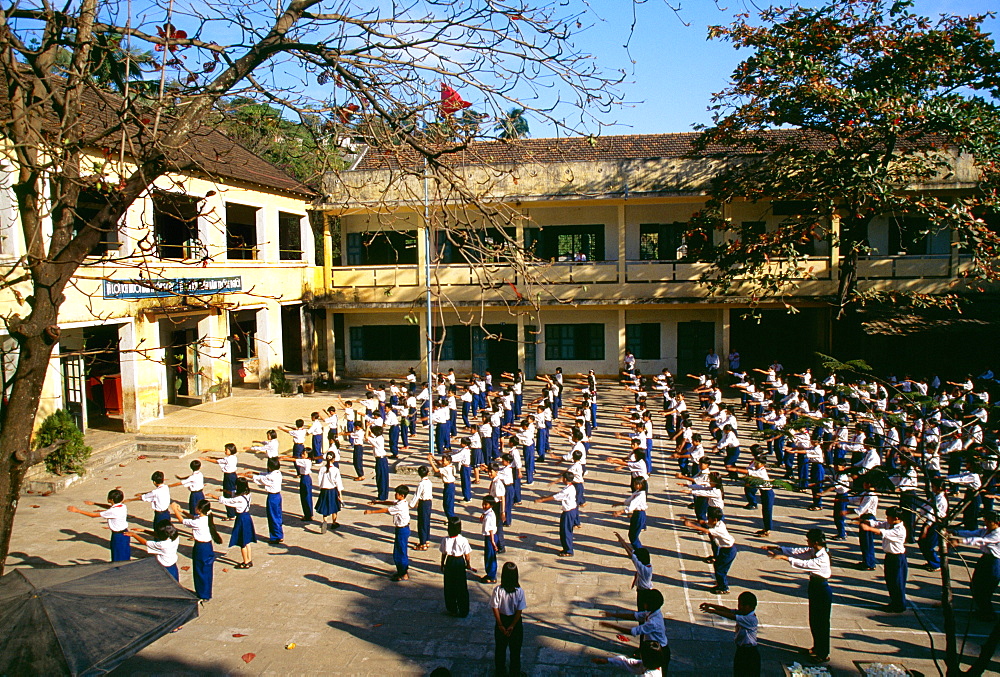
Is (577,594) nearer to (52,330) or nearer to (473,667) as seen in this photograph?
(473,667)

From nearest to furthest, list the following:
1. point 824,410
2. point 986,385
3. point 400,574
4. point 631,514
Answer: point 400,574
point 631,514
point 824,410
point 986,385

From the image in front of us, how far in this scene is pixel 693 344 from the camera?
795 inches

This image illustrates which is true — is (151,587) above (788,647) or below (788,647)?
above

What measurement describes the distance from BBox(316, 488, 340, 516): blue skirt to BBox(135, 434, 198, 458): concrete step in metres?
5.46

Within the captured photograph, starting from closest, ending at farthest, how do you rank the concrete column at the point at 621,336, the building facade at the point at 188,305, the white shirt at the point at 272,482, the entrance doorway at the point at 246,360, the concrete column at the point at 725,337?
the white shirt at the point at 272,482
the building facade at the point at 188,305
the concrete column at the point at 725,337
the entrance doorway at the point at 246,360
the concrete column at the point at 621,336

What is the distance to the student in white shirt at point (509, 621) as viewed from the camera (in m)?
6.10

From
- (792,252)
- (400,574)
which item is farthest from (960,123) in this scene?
(400,574)

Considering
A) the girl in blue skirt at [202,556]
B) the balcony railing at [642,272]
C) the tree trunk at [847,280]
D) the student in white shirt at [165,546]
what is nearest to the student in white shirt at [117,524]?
the student in white shirt at [165,546]

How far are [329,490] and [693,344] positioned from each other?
13.2 metres

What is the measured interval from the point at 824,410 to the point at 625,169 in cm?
860

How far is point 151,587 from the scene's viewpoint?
5.03 metres

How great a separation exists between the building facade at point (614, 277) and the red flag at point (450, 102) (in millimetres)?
13844

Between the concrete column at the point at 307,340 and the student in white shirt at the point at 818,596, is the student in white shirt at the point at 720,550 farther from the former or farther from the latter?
the concrete column at the point at 307,340

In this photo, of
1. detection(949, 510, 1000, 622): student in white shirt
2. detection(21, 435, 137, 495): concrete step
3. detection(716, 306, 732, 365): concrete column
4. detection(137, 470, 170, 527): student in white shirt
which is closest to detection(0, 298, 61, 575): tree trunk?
detection(137, 470, 170, 527): student in white shirt
